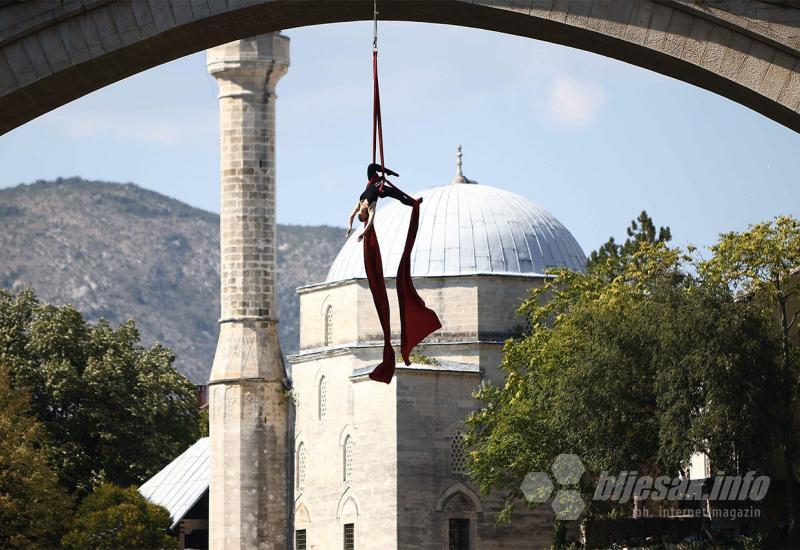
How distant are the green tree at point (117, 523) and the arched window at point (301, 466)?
13.4 feet

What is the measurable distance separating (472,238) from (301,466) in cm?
842

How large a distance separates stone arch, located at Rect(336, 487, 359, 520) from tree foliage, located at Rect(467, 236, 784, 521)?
8466mm

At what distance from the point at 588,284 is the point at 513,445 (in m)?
4.42

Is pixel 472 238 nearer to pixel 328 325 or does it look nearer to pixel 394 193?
pixel 328 325

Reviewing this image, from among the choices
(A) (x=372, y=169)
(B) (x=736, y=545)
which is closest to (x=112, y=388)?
(B) (x=736, y=545)

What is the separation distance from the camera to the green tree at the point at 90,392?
197ft

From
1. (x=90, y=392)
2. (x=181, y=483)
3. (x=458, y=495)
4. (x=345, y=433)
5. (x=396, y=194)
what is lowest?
(x=458, y=495)

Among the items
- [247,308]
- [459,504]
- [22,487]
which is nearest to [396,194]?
[22,487]

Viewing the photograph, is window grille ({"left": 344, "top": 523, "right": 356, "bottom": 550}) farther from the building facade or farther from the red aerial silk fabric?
the red aerial silk fabric

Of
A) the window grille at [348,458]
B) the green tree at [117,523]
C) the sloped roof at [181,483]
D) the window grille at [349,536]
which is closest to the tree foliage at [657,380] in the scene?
the window grille at [349,536]

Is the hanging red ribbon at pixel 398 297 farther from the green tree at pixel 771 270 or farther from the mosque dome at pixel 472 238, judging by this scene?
the mosque dome at pixel 472 238

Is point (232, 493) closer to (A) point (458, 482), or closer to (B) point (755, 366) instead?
(A) point (458, 482)

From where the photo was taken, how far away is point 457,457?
165ft

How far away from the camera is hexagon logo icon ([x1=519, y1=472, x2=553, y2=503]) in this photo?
43.3 m
